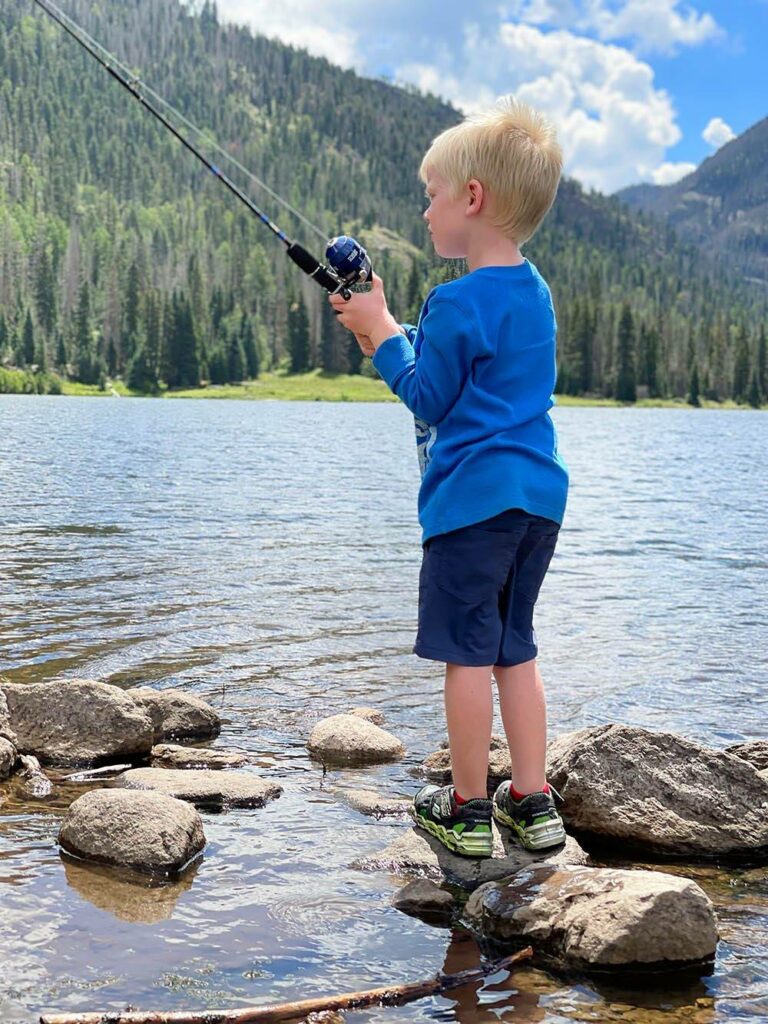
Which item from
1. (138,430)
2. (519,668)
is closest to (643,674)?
(519,668)

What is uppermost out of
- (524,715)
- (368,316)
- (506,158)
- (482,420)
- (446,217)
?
(506,158)

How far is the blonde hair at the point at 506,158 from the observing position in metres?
4.60

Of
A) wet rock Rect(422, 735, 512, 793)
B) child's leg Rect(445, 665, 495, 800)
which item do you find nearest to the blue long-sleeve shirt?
child's leg Rect(445, 665, 495, 800)

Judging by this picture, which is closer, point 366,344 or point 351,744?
point 366,344

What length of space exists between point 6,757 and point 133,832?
1.72 metres

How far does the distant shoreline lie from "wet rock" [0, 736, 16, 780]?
128922mm

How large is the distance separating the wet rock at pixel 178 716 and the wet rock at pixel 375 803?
1.65 meters

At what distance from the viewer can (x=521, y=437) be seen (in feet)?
15.6

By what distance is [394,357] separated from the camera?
486 cm

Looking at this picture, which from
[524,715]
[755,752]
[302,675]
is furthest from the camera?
[302,675]

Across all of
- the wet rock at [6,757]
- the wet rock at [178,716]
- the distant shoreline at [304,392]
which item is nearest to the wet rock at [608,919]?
the wet rock at [6,757]

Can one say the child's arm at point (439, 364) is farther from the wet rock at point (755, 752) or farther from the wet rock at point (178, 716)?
the wet rock at point (178, 716)

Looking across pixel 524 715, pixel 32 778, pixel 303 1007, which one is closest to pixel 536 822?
pixel 524 715

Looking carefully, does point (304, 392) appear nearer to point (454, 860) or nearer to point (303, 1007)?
point (454, 860)
